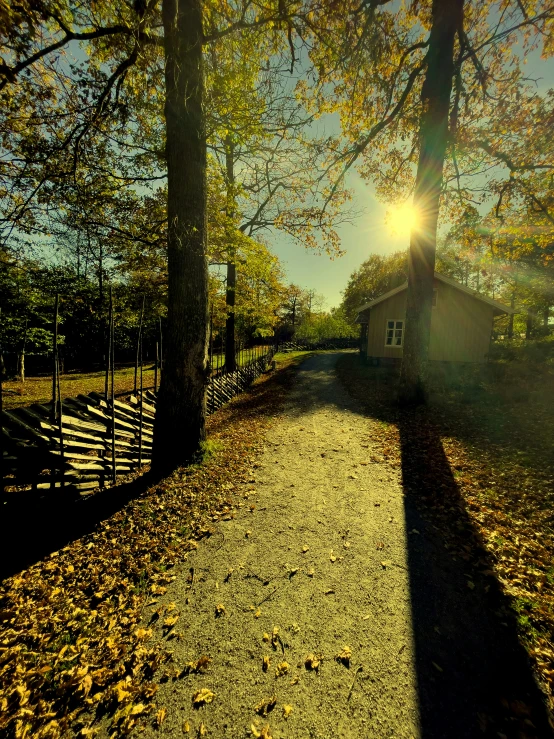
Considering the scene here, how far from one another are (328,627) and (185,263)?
5.56 meters

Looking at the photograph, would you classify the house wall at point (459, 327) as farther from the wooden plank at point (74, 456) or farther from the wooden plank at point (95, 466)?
the wooden plank at point (74, 456)

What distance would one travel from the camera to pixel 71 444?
15.0 feet

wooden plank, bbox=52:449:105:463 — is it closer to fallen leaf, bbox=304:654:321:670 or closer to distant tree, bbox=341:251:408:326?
fallen leaf, bbox=304:654:321:670

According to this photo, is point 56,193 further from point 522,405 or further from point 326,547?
point 522,405

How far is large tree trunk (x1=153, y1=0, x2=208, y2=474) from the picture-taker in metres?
5.07

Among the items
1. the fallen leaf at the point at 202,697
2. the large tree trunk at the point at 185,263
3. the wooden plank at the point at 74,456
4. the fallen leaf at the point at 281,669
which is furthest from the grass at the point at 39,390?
the fallen leaf at the point at 281,669

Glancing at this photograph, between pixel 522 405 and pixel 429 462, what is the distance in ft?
18.5

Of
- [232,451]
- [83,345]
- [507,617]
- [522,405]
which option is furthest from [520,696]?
[83,345]

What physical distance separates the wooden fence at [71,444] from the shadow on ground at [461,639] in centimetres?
471

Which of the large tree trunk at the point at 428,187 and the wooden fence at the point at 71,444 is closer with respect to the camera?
the wooden fence at the point at 71,444

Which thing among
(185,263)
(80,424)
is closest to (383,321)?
(185,263)

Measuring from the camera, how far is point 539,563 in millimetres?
3494

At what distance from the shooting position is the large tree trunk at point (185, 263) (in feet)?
16.6

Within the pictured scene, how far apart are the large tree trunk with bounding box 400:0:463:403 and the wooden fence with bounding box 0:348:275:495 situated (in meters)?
8.27
